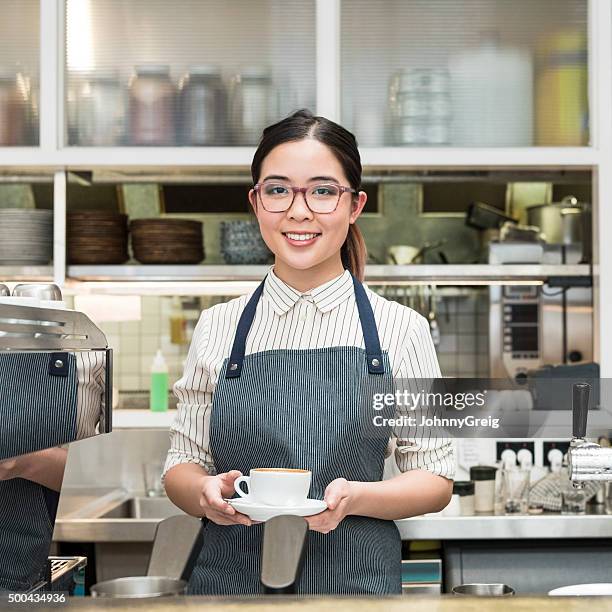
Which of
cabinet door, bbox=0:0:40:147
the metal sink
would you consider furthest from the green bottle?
cabinet door, bbox=0:0:40:147

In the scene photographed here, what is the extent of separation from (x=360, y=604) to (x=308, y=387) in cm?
54

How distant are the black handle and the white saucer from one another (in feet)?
1.23

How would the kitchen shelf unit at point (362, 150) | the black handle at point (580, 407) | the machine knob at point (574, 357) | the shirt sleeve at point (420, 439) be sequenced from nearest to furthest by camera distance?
the black handle at point (580, 407) → the shirt sleeve at point (420, 439) → the kitchen shelf unit at point (362, 150) → the machine knob at point (574, 357)

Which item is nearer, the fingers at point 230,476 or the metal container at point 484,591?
the metal container at point 484,591

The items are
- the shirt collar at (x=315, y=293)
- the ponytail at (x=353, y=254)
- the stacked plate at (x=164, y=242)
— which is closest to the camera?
the shirt collar at (x=315, y=293)

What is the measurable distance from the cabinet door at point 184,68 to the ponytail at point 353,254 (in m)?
1.31

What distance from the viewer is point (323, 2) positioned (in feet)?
10.1

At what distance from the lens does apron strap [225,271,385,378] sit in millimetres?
1635

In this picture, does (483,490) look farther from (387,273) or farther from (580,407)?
(580,407)

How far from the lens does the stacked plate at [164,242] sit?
3266 mm

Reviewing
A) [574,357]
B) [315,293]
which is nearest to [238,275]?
[315,293]

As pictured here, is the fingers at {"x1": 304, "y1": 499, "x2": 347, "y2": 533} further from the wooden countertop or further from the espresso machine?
the espresso machine

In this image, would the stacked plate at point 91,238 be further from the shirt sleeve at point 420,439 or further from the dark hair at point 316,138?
the shirt sleeve at point 420,439

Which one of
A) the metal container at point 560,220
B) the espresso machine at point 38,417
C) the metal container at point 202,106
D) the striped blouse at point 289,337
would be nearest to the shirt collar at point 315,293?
the striped blouse at point 289,337
